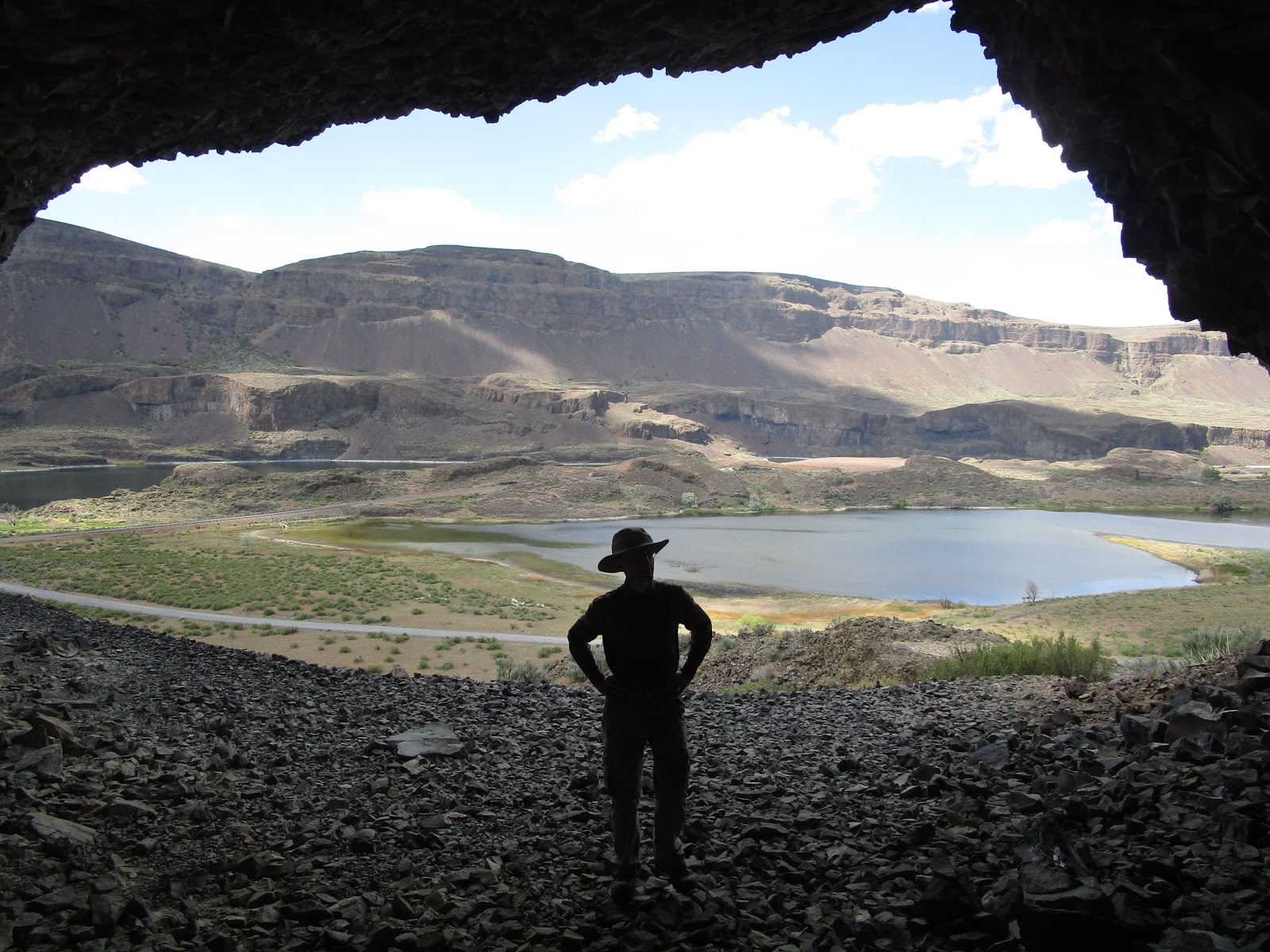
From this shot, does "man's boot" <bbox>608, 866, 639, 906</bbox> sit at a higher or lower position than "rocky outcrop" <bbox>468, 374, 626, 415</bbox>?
lower

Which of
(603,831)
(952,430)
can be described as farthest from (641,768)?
(952,430)

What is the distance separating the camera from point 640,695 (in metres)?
4.27

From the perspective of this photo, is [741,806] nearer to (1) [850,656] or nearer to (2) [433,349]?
(1) [850,656]

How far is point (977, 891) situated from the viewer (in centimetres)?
388

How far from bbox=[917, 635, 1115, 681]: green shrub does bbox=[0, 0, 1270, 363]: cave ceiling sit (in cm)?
595

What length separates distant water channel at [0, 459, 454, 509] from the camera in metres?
65.8

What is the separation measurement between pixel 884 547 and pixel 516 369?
12150cm

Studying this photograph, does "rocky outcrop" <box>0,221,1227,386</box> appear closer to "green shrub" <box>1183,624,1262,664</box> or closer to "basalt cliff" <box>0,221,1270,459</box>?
"basalt cliff" <box>0,221,1270,459</box>

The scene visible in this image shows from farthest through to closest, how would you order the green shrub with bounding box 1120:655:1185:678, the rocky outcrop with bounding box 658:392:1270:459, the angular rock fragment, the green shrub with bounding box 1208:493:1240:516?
the rocky outcrop with bounding box 658:392:1270:459, the green shrub with bounding box 1208:493:1240:516, the green shrub with bounding box 1120:655:1185:678, the angular rock fragment

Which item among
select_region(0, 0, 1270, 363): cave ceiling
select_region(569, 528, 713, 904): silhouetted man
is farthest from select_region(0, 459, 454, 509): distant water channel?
select_region(569, 528, 713, 904): silhouetted man

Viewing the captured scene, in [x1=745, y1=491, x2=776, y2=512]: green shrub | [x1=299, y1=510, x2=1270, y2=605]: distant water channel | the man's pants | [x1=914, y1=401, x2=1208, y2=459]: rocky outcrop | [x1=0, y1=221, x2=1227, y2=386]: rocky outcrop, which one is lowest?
[x1=299, y1=510, x2=1270, y2=605]: distant water channel

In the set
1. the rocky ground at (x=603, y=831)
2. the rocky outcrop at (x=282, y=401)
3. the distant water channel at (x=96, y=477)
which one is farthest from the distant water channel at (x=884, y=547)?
the rocky outcrop at (x=282, y=401)

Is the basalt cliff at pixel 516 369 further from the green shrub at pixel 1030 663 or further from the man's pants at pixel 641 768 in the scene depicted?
the man's pants at pixel 641 768

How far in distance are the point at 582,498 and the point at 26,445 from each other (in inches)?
2541
